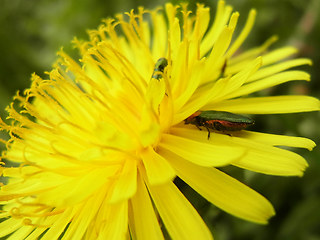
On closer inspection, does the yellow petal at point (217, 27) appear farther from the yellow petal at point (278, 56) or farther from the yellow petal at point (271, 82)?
the yellow petal at point (271, 82)

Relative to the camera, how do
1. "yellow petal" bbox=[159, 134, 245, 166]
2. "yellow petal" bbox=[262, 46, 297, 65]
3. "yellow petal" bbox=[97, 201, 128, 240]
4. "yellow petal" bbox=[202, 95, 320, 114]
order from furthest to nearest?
"yellow petal" bbox=[262, 46, 297, 65] < "yellow petal" bbox=[202, 95, 320, 114] < "yellow petal" bbox=[97, 201, 128, 240] < "yellow petal" bbox=[159, 134, 245, 166]

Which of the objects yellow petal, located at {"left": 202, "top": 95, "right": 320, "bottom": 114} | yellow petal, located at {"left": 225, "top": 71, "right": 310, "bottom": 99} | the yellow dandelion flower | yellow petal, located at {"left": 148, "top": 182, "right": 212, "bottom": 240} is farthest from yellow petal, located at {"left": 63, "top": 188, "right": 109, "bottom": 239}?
yellow petal, located at {"left": 225, "top": 71, "right": 310, "bottom": 99}

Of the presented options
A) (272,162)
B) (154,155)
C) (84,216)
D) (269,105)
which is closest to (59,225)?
(84,216)

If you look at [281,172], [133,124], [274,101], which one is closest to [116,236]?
[133,124]

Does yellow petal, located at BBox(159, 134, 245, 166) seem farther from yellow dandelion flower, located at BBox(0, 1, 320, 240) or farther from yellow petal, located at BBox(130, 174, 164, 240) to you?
yellow petal, located at BBox(130, 174, 164, 240)

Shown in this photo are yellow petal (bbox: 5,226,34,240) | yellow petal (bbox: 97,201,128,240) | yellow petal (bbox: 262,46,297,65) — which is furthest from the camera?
yellow petal (bbox: 262,46,297,65)
